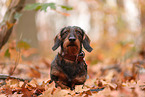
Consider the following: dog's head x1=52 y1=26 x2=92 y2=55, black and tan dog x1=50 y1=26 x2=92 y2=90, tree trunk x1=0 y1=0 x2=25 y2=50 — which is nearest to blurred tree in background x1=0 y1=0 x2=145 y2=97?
tree trunk x1=0 y1=0 x2=25 y2=50

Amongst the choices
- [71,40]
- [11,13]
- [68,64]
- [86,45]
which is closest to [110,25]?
[11,13]

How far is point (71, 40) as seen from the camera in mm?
2359

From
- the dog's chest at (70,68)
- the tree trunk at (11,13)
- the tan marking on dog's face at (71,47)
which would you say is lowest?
the dog's chest at (70,68)

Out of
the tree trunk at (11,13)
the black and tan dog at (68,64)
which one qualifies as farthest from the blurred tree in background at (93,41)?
the black and tan dog at (68,64)

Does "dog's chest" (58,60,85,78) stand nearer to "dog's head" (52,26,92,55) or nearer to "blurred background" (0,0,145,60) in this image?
"dog's head" (52,26,92,55)

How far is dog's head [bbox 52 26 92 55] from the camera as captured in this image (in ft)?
7.85

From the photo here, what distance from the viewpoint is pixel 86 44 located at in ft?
8.82

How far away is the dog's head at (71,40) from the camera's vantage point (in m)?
2.39

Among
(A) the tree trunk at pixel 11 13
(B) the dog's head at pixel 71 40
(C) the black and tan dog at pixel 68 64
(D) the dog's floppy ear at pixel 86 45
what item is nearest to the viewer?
(B) the dog's head at pixel 71 40

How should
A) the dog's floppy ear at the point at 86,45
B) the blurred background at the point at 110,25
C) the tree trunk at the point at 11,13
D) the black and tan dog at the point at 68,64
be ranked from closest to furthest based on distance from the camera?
the black and tan dog at the point at 68,64 → the dog's floppy ear at the point at 86,45 → the tree trunk at the point at 11,13 → the blurred background at the point at 110,25

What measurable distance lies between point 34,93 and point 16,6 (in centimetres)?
172

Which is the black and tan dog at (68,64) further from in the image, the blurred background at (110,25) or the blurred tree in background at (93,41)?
the blurred tree in background at (93,41)

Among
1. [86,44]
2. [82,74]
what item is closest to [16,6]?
[86,44]

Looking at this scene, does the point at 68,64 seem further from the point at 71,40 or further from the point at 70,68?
the point at 71,40
